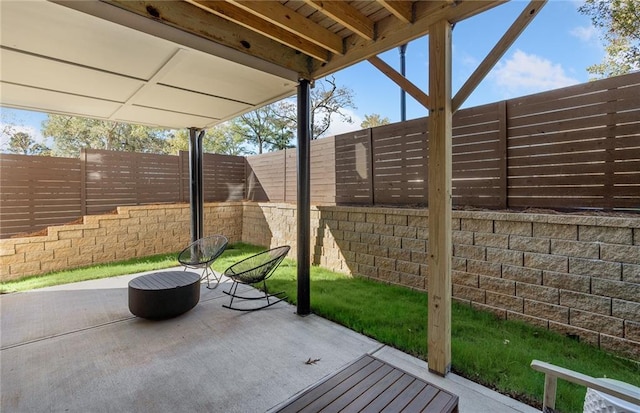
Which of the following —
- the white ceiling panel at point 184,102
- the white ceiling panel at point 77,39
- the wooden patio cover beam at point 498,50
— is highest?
the white ceiling panel at point 184,102

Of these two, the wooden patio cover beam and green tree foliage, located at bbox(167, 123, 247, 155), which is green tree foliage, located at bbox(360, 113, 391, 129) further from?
the wooden patio cover beam

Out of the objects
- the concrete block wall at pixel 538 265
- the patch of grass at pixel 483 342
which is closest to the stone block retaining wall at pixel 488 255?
the concrete block wall at pixel 538 265

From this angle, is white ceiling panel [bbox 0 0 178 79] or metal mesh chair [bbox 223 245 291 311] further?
metal mesh chair [bbox 223 245 291 311]

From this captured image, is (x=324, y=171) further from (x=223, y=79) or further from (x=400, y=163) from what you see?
(x=223, y=79)

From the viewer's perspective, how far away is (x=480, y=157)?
367cm

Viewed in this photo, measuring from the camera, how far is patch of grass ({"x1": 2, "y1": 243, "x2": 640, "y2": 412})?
2201mm

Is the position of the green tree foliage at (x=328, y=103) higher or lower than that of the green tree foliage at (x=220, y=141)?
higher

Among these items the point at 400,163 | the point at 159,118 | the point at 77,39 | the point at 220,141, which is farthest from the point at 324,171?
the point at 220,141

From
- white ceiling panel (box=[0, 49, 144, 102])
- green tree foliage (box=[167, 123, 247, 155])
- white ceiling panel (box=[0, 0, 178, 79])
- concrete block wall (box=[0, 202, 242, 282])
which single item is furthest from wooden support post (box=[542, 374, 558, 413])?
green tree foliage (box=[167, 123, 247, 155])

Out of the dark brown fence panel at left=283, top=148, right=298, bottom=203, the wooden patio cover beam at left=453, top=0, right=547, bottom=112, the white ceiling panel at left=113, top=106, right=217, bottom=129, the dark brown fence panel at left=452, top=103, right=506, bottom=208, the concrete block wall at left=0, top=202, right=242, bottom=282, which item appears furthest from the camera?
the dark brown fence panel at left=283, top=148, right=298, bottom=203

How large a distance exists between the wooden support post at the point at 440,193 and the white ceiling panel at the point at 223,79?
5.68ft

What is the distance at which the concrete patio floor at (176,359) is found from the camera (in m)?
2.04

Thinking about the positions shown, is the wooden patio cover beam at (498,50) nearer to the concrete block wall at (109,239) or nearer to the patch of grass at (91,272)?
the patch of grass at (91,272)

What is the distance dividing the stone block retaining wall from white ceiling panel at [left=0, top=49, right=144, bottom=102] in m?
3.11
